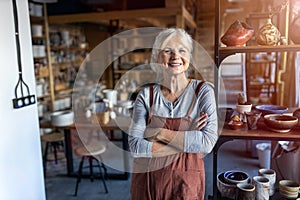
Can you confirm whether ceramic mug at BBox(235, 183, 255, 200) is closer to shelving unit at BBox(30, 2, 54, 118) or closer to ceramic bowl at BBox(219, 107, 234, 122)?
ceramic bowl at BBox(219, 107, 234, 122)

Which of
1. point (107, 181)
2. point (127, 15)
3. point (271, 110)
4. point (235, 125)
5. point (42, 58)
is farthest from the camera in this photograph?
point (42, 58)

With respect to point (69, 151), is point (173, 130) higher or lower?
higher

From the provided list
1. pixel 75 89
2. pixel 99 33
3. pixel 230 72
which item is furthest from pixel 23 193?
pixel 99 33

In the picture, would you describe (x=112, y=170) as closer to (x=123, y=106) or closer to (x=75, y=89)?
(x=123, y=106)

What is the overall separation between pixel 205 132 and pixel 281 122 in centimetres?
37

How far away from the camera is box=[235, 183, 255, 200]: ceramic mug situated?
4.81 feet

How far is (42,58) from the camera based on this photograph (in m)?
4.62

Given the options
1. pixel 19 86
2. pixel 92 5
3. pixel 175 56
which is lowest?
pixel 19 86

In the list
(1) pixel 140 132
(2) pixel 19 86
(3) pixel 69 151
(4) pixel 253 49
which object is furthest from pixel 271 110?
(3) pixel 69 151

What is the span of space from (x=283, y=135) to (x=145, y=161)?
68cm

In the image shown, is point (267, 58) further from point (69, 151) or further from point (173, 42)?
point (173, 42)

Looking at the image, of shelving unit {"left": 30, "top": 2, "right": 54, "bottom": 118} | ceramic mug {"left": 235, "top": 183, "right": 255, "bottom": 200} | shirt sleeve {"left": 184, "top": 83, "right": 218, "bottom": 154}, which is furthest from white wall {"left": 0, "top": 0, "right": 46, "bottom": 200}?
shelving unit {"left": 30, "top": 2, "right": 54, "bottom": 118}

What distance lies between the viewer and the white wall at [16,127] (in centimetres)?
176

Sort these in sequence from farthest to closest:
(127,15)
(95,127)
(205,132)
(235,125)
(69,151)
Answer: (127,15)
(69,151)
(95,127)
(235,125)
(205,132)
